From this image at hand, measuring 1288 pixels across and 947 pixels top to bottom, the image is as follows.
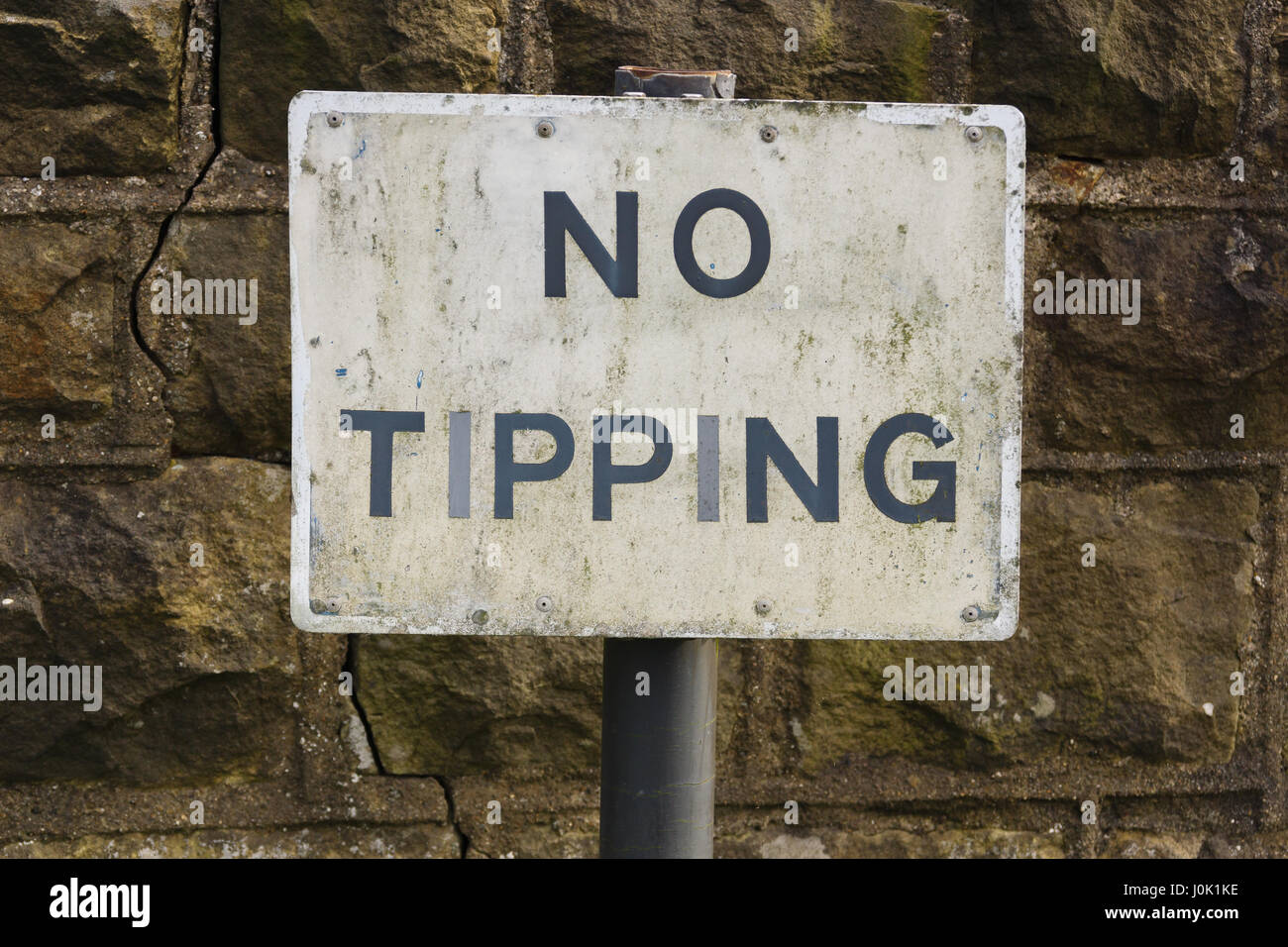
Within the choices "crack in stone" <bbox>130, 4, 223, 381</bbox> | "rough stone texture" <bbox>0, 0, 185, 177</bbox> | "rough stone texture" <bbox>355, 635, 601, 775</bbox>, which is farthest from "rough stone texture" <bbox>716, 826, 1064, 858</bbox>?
"rough stone texture" <bbox>0, 0, 185, 177</bbox>

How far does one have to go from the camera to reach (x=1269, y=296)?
131 cm

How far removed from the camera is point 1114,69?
1.30 m

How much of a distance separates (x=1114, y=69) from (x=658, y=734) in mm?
977

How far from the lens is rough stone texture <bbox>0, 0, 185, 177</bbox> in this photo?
1.23 metres

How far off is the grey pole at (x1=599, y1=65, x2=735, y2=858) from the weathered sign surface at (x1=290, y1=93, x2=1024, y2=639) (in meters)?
0.04

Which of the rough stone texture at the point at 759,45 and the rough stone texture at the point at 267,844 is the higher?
the rough stone texture at the point at 759,45

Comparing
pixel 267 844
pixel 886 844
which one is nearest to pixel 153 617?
pixel 267 844

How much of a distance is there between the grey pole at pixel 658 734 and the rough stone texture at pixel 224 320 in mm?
579

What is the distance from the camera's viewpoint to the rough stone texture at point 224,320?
127 cm

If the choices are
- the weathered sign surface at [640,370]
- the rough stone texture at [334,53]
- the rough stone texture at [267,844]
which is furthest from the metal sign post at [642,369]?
the rough stone texture at [267,844]

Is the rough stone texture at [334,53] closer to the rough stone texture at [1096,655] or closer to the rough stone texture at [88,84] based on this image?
the rough stone texture at [88,84]

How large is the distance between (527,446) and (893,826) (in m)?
0.81

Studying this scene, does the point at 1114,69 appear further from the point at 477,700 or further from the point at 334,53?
the point at 477,700

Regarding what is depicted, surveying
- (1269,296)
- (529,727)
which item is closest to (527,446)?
(529,727)
